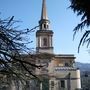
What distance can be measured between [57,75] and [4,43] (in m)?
50.3

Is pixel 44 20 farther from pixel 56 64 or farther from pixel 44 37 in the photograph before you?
pixel 56 64

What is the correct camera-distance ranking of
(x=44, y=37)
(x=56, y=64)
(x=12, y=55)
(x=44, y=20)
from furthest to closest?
(x=44, y=20) → (x=44, y=37) → (x=56, y=64) → (x=12, y=55)

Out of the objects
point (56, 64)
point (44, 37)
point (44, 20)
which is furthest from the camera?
point (44, 20)

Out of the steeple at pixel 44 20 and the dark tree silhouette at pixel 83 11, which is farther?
the steeple at pixel 44 20

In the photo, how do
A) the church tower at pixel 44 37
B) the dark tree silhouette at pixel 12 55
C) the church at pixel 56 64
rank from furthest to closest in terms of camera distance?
the church tower at pixel 44 37 < the church at pixel 56 64 < the dark tree silhouette at pixel 12 55

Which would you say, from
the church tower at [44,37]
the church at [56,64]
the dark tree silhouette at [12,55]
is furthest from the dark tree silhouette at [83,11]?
the church tower at [44,37]

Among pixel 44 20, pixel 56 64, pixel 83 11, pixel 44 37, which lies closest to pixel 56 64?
pixel 56 64

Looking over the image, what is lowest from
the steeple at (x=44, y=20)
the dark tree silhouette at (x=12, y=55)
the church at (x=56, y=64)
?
the dark tree silhouette at (x=12, y=55)

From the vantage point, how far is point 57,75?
2157 inches

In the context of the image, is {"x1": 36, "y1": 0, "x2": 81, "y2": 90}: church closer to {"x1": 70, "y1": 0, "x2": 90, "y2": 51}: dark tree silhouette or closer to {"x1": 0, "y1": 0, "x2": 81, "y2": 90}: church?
{"x1": 0, "y1": 0, "x2": 81, "y2": 90}: church

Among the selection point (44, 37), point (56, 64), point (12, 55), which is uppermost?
point (44, 37)

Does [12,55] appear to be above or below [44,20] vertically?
below

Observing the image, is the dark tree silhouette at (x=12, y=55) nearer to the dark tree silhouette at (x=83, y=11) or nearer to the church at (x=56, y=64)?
the dark tree silhouette at (x=83, y=11)

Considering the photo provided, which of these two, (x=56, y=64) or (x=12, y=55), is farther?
(x=56, y=64)
